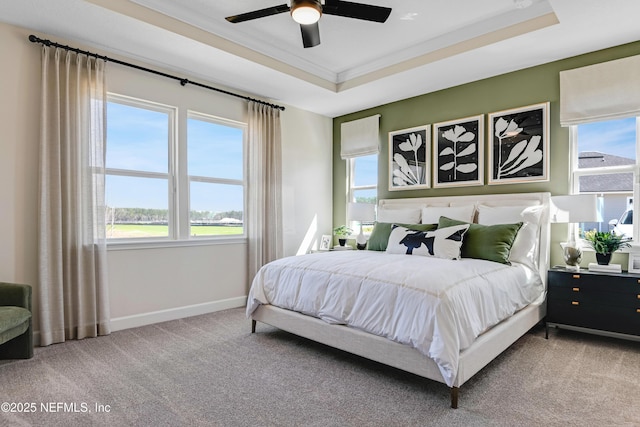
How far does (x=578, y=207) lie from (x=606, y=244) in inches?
16.3

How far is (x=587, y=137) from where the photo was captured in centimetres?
368

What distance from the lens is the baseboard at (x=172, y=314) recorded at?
3.63 metres

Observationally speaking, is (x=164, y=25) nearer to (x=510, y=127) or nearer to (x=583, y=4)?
(x=583, y=4)

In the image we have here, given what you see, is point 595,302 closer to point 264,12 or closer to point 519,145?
point 519,145

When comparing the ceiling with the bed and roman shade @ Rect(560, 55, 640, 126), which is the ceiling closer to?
roman shade @ Rect(560, 55, 640, 126)

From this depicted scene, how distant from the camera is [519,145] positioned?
4.03 m

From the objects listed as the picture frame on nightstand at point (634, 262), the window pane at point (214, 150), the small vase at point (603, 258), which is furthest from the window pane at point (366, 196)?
the picture frame on nightstand at point (634, 262)

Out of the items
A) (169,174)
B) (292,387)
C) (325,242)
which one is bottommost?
(292,387)

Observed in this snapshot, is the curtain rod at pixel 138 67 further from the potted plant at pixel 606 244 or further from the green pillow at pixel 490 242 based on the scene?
the potted plant at pixel 606 244

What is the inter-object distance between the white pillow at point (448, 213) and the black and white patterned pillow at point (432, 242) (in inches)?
20.5

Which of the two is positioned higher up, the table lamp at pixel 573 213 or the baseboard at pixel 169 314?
the table lamp at pixel 573 213

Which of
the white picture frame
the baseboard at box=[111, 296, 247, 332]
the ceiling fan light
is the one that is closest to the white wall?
the baseboard at box=[111, 296, 247, 332]

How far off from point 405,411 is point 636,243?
9.35 feet

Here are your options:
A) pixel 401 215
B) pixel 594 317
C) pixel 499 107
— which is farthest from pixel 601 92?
pixel 401 215
